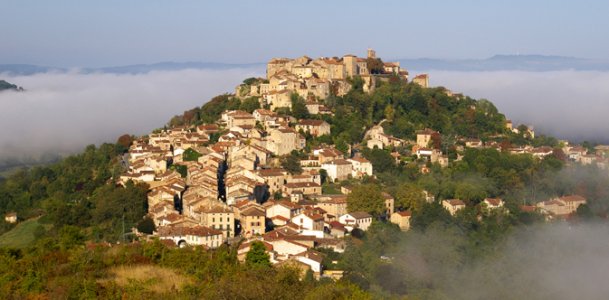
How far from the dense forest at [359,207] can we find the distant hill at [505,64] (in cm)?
10508

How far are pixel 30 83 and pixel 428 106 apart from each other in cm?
11310

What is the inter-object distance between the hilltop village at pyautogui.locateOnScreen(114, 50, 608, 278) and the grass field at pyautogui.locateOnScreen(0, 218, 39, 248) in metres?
4.38

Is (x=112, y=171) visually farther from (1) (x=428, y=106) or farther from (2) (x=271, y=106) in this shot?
(1) (x=428, y=106)

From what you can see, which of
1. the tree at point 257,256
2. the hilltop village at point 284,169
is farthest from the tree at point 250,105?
the tree at point 257,256

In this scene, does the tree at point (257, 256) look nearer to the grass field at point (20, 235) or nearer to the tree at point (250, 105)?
the grass field at point (20, 235)

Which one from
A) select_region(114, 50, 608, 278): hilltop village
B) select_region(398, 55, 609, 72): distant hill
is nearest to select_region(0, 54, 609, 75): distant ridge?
select_region(398, 55, 609, 72): distant hill

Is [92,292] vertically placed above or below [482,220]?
above

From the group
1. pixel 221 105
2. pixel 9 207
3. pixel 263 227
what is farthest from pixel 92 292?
pixel 221 105

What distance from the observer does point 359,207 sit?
32719 millimetres

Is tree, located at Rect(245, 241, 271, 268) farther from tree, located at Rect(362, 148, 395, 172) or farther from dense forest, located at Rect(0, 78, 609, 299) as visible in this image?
tree, located at Rect(362, 148, 395, 172)

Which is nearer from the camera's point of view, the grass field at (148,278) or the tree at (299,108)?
the grass field at (148,278)

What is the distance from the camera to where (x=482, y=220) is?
120 ft

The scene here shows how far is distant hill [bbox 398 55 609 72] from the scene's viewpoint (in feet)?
509

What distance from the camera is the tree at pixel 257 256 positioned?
24216 millimetres
